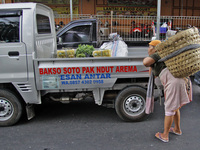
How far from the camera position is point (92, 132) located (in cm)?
403

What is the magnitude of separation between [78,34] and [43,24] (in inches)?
101

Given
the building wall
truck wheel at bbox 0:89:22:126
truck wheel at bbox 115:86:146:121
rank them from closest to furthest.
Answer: truck wheel at bbox 0:89:22:126
truck wheel at bbox 115:86:146:121
the building wall

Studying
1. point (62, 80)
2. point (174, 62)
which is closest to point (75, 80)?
point (62, 80)

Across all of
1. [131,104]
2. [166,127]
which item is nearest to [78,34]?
[131,104]

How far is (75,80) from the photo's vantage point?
399cm

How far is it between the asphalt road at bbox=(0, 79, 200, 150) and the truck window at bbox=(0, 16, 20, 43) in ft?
5.65

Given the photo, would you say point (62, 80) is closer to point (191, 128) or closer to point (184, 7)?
point (191, 128)

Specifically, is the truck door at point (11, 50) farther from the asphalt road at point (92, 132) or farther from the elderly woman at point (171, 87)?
the elderly woman at point (171, 87)

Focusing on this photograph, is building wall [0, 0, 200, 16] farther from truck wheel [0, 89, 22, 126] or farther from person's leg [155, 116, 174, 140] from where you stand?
person's leg [155, 116, 174, 140]

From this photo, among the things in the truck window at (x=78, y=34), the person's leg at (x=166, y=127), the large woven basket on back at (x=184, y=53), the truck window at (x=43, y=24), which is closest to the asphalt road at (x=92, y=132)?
the person's leg at (x=166, y=127)

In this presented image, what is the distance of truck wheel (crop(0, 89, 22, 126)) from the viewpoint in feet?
13.2

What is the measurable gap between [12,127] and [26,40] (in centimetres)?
175

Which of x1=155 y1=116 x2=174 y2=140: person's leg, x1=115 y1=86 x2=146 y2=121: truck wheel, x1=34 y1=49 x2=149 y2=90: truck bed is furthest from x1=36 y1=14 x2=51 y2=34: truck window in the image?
x1=155 y1=116 x2=174 y2=140: person's leg

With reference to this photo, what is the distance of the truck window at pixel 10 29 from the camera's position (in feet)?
12.7
